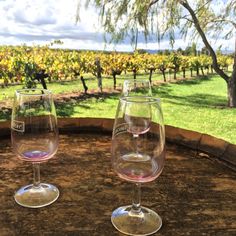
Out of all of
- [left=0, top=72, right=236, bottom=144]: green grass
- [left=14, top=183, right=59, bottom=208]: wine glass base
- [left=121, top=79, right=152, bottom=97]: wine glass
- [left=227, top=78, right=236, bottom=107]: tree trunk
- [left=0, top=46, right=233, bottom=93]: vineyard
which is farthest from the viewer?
[left=227, top=78, right=236, bottom=107]: tree trunk

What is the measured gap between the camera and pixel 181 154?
54.3 inches

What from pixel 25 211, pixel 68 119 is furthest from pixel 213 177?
pixel 68 119

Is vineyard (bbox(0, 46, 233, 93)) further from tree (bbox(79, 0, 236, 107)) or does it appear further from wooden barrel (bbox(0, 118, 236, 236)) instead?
wooden barrel (bbox(0, 118, 236, 236))

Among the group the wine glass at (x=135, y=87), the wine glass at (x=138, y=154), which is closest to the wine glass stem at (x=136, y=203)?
the wine glass at (x=138, y=154)

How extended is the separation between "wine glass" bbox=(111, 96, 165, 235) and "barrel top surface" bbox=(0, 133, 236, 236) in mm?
34

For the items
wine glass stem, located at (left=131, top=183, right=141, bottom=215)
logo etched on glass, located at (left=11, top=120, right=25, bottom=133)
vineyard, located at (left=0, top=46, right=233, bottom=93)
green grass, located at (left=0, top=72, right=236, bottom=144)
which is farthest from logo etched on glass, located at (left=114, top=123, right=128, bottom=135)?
vineyard, located at (left=0, top=46, right=233, bottom=93)

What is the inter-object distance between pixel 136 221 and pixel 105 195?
17 cm

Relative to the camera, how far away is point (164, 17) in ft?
27.5

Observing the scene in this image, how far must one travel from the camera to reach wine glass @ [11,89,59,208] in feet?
3.04

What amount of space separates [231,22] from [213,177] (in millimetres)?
8838

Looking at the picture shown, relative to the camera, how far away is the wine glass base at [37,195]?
919 millimetres

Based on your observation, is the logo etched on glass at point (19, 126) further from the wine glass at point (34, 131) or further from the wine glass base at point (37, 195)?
the wine glass base at point (37, 195)

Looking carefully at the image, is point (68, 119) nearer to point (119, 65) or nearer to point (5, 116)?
point (5, 116)

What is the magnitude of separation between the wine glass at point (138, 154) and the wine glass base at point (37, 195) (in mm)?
185
